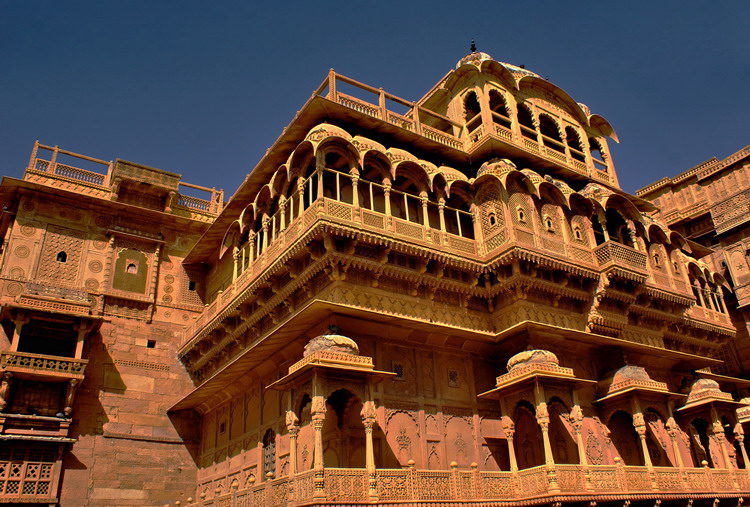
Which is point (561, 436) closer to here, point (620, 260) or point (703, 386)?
point (620, 260)

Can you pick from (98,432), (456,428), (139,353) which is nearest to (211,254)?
(139,353)

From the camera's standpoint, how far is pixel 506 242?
44.3 ft

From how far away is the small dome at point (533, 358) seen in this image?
12.4 metres

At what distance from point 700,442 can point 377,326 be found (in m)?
10.5

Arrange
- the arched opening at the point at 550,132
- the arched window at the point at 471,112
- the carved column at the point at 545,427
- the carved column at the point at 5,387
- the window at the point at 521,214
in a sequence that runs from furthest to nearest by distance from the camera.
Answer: the arched opening at the point at 550,132 < the arched window at the point at 471,112 < the carved column at the point at 5,387 < the window at the point at 521,214 < the carved column at the point at 545,427

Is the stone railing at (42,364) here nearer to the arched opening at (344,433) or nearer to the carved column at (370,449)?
the arched opening at (344,433)

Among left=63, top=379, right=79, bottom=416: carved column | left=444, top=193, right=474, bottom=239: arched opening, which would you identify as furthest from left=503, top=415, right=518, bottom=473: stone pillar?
left=63, top=379, right=79, bottom=416: carved column

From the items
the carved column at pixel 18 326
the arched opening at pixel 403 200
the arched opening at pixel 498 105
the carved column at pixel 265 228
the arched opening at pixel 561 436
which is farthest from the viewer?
the arched opening at pixel 498 105

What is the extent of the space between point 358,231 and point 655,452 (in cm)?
994

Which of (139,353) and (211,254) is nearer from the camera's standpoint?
(139,353)

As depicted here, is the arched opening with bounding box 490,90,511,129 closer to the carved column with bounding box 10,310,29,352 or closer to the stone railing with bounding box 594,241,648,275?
the stone railing with bounding box 594,241,648,275

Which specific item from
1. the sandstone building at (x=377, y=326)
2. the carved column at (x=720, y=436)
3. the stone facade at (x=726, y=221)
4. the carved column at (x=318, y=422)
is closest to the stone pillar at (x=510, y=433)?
the sandstone building at (x=377, y=326)

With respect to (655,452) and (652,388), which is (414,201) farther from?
(655,452)

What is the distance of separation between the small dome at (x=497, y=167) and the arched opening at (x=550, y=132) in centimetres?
328
